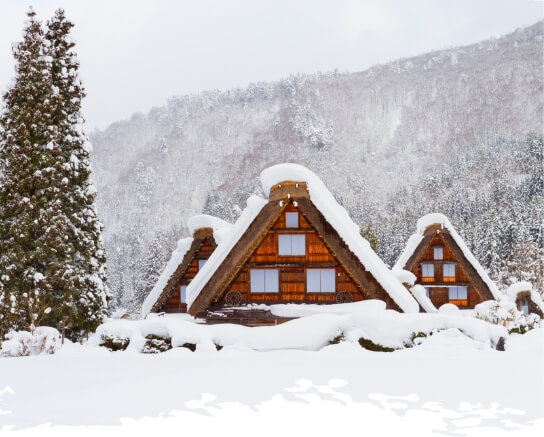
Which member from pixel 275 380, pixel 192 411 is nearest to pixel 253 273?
pixel 275 380

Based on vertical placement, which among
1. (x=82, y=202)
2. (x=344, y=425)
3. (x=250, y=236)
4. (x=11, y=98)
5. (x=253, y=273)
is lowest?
(x=344, y=425)

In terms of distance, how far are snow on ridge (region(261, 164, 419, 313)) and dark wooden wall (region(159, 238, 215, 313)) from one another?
402 inches

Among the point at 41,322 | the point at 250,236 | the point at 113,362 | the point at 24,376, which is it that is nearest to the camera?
the point at 24,376

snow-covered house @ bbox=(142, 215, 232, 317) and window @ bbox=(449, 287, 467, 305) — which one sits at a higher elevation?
snow-covered house @ bbox=(142, 215, 232, 317)

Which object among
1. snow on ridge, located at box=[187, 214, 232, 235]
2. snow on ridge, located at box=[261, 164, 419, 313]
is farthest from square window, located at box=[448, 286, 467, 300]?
snow on ridge, located at box=[261, 164, 419, 313]

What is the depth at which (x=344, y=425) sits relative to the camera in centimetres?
888

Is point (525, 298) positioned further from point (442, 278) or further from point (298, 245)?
point (298, 245)

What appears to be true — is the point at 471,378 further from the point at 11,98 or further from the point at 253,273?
the point at 11,98

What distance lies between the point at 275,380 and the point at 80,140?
54.1 feet

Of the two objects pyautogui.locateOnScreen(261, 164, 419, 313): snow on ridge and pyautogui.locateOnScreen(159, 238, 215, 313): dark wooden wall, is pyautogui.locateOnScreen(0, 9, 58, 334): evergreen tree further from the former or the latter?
pyautogui.locateOnScreen(159, 238, 215, 313): dark wooden wall

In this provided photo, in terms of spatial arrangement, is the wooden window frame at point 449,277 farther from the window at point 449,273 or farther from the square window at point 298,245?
the square window at point 298,245

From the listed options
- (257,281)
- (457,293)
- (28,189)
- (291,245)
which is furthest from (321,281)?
(457,293)

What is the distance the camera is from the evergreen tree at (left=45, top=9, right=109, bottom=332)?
75.5 ft

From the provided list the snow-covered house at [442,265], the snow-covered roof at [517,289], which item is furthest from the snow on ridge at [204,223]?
the snow-covered roof at [517,289]
